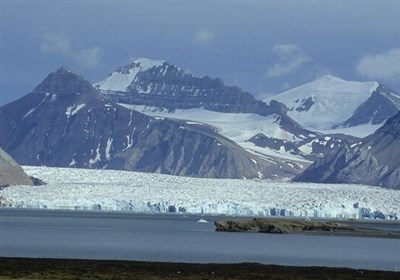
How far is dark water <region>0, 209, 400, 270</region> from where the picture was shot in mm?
65938

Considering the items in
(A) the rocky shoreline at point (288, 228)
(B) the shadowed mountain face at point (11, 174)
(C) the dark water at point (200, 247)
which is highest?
(B) the shadowed mountain face at point (11, 174)

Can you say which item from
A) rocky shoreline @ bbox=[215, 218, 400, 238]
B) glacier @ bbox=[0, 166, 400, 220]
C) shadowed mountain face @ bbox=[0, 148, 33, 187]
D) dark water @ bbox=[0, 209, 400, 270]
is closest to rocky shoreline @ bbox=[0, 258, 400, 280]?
dark water @ bbox=[0, 209, 400, 270]

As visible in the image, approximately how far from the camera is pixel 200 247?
3147 inches

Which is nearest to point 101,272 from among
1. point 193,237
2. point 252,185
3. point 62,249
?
point 62,249

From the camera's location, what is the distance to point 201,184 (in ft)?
516

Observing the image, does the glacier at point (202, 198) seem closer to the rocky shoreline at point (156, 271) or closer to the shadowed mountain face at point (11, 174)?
the shadowed mountain face at point (11, 174)

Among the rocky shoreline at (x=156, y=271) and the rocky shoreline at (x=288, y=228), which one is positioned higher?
the rocky shoreline at (x=288, y=228)

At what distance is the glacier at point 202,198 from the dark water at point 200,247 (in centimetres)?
2817

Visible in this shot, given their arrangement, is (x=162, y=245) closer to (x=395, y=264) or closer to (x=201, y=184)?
(x=395, y=264)

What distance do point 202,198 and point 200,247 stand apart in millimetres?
66813

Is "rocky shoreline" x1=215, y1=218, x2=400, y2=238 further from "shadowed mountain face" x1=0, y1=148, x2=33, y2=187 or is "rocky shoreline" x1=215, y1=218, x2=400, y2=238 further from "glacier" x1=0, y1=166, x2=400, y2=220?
"shadowed mountain face" x1=0, y1=148, x2=33, y2=187

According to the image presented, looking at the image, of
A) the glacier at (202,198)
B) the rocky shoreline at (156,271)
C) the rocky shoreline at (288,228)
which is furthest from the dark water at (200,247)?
the glacier at (202,198)

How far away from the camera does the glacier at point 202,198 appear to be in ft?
445

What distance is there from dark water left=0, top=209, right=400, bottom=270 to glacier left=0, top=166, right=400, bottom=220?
92.4 feet
